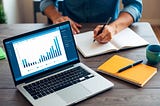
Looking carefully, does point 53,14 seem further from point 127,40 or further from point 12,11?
point 12,11

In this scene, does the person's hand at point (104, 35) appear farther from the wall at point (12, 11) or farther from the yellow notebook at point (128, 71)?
the wall at point (12, 11)

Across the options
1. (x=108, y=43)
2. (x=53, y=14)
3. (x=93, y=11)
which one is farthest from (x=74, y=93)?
(x=93, y=11)

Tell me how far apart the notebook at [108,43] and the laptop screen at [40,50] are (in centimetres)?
15

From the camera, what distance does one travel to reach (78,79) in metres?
1.04

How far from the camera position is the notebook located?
49.3 inches

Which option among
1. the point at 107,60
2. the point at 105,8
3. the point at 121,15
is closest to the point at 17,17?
the point at 105,8

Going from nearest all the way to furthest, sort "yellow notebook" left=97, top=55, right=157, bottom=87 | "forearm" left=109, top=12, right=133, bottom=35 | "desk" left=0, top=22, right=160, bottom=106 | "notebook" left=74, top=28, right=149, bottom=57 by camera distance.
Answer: "desk" left=0, top=22, right=160, bottom=106 → "yellow notebook" left=97, top=55, right=157, bottom=87 → "notebook" left=74, top=28, right=149, bottom=57 → "forearm" left=109, top=12, right=133, bottom=35

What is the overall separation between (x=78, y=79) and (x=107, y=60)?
0.68 ft

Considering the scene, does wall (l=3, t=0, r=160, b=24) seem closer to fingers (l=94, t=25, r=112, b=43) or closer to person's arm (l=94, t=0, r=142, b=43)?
person's arm (l=94, t=0, r=142, b=43)

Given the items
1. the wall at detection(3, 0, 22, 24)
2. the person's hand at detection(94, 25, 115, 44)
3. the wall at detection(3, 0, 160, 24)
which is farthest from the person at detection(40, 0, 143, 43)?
the wall at detection(3, 0, 160, 24)

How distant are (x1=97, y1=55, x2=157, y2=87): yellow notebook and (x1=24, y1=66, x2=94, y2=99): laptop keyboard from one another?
9 cm

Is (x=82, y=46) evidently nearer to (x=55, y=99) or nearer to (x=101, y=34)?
(x=101, y=34)

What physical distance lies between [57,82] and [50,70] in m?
0.07

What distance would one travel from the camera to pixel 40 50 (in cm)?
104
